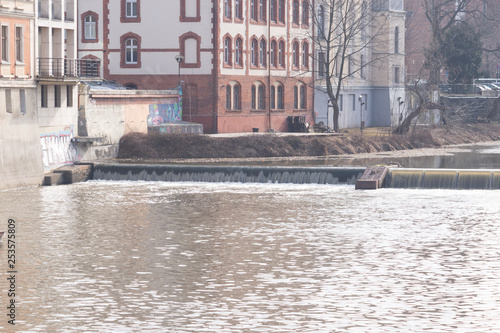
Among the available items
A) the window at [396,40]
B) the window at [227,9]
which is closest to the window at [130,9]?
the window at [227,9]

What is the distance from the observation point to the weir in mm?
46125

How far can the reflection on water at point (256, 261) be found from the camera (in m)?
21.4

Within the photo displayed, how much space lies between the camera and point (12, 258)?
27891 millimetres

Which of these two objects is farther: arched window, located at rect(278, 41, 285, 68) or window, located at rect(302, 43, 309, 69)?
window, located at rect(302, 43, 309, 69)

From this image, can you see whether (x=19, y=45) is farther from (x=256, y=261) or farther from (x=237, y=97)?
(x=237, y=97)

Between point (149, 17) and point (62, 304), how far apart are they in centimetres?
4906

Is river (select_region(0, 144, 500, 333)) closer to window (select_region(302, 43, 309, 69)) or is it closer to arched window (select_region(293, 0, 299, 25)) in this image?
arched window (select_region(293, 0, 299, 25))

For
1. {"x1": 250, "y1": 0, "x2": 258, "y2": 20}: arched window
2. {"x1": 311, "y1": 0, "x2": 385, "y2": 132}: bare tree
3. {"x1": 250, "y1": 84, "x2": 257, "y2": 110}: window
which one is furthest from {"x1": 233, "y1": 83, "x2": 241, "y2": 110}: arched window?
{"x1": 311, "y1": 0, "x2": 385, "y2": 132}: bare tree

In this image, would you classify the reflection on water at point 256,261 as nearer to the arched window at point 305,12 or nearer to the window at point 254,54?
the window at point 254,54

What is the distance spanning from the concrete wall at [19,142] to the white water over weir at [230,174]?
13.1ft

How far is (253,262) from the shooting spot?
27.7 meters

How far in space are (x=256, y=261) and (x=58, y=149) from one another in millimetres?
25166

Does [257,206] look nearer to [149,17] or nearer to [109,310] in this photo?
[109,310]

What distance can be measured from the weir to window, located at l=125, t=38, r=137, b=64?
2757 centimetres
